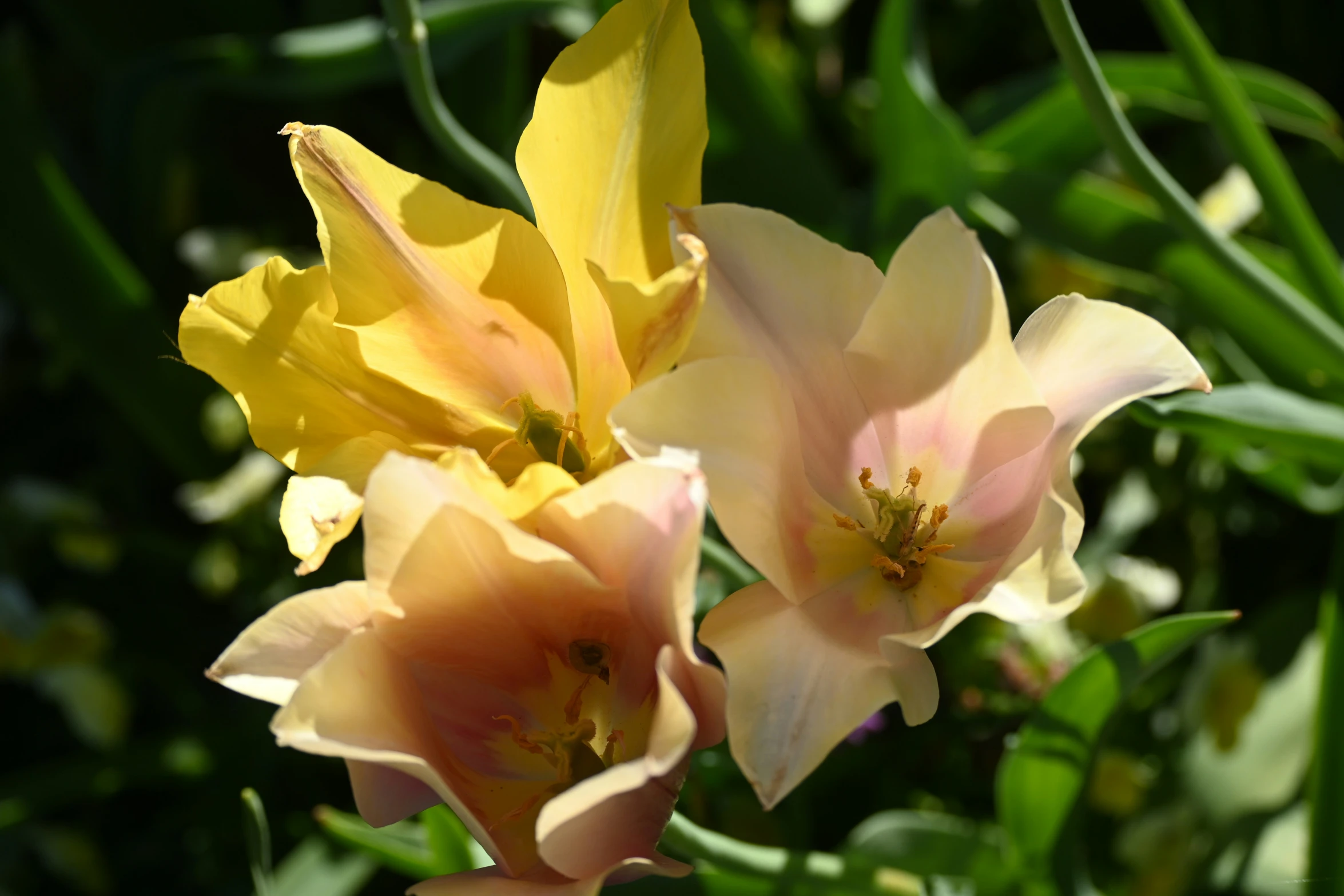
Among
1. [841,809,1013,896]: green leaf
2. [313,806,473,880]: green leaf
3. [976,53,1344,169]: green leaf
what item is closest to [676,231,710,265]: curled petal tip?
[313,806,473,880]: green leaf

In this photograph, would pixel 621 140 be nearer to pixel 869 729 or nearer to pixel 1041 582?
pixel 1041 582

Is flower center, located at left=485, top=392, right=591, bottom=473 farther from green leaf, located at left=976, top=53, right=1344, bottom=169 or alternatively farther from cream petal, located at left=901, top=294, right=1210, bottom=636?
green leaf, located at left=976, top=53, right=1344, bottom=169

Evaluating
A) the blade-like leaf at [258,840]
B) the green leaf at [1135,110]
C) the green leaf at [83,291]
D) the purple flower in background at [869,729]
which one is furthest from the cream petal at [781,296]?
the green leaf at [83,291]

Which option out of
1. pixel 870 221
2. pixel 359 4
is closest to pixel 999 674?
pixel 870 221

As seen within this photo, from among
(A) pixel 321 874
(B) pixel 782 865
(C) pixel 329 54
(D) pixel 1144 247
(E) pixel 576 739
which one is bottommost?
(A) pixel 321 874

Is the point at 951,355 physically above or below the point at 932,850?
above

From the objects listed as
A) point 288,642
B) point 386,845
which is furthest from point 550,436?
point 386,845
